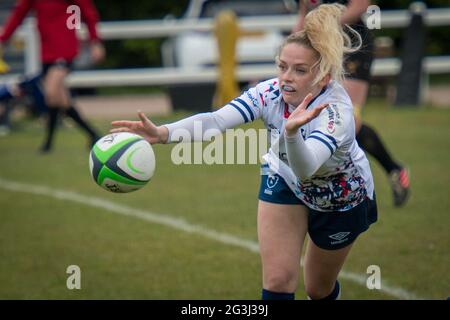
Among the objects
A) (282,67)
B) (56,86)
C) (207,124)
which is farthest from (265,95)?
(56,86)

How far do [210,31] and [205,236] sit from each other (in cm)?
1006

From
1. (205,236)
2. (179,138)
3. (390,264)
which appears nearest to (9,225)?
(205,236)

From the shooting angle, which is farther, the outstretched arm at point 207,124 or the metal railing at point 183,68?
the metal railing at point 183,68

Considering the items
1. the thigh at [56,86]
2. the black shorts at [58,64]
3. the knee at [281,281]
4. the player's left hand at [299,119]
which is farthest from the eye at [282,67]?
the black shorts at [58,64]

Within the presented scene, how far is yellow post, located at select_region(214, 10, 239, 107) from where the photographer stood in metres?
15.3

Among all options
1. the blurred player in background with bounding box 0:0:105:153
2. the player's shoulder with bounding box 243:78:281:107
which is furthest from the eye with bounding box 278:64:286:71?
the blurred player in background with bounding box 0:0:105:153

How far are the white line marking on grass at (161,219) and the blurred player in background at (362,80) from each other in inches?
50.2

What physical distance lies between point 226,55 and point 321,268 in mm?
11023

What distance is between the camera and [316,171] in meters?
4.38

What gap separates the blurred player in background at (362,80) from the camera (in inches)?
262

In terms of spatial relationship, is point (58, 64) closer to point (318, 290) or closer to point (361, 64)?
point (361, 64)

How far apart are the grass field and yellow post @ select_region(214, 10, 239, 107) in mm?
4101

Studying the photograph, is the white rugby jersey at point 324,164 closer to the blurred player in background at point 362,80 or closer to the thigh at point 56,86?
the blurred player in background at point 362,80

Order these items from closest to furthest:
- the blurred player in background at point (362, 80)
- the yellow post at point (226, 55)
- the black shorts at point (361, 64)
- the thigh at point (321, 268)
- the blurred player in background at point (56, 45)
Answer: the thigh at point (321, 268) < the blurred player in background at point (362, 80) < the black shorts at point (361, 64) < the blurred player in background at point (56, 45) < the yellow post at point (226, 55)
